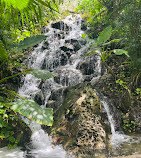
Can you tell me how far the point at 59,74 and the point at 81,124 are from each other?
11.4 feet

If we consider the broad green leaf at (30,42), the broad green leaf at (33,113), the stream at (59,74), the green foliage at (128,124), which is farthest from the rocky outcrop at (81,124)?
the broad green leaf at (30,42)

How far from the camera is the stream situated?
262 centimetres

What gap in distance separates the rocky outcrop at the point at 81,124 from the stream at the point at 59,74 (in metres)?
0.20

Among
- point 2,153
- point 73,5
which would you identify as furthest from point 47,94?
point 73,5

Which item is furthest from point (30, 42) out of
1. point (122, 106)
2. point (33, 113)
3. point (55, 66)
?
point (55, 66)

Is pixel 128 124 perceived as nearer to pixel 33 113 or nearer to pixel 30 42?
pixel 33 113

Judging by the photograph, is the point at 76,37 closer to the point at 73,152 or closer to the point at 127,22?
the point at 127,22

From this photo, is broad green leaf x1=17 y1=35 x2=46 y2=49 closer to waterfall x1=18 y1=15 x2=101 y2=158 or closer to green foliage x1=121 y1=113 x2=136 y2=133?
waterfall x1=18 y1=15 x2=101 y2=158

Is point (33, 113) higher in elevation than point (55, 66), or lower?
lower

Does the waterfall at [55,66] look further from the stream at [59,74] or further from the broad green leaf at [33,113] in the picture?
the broad green leaf at [33,113]

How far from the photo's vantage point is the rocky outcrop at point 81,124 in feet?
8.34

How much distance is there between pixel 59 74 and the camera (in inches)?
238

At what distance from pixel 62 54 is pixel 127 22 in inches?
158

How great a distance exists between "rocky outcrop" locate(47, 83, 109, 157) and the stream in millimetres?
198
